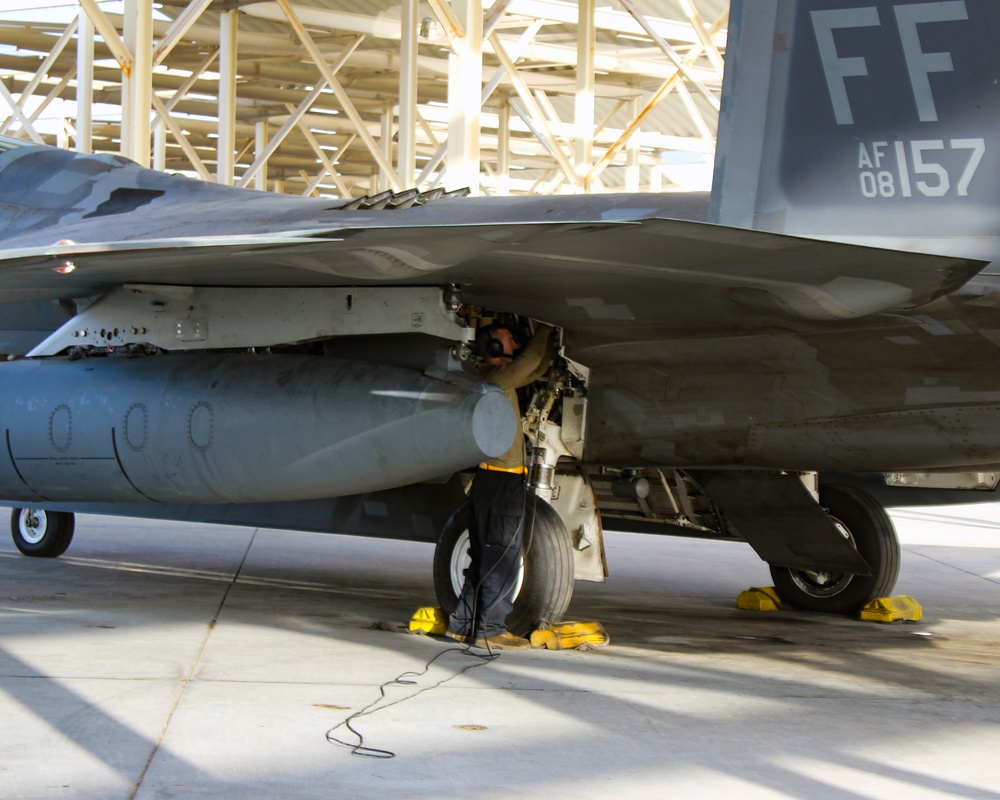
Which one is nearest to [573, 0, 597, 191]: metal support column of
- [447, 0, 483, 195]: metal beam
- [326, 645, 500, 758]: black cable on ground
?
[447, 0, 483, 195]: metal beam

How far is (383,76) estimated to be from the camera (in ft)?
75.8

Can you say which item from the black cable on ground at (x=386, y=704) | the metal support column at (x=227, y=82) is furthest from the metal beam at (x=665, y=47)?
the black cable on ground at (x=386, y=704)

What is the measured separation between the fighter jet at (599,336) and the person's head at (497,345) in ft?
0.27

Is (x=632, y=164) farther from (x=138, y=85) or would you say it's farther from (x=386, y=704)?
(x=386, y=704)

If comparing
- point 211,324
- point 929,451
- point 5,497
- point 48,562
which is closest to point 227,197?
point 211,324

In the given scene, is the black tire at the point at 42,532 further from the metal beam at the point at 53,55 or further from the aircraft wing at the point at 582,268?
the metal beam at the point at 53,55

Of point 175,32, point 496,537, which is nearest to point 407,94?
point 175,32

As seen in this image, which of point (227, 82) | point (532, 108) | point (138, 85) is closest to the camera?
point (138, 85)

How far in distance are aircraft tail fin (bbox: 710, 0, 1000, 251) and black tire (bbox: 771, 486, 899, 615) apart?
324 cm

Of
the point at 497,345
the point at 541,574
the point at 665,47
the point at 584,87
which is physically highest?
the point at 665,47

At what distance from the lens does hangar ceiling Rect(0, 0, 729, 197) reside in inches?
459

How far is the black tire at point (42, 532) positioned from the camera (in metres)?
9.16

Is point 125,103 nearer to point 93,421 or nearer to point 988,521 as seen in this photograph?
point 93,421

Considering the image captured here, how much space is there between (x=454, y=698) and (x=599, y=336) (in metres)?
2.30
